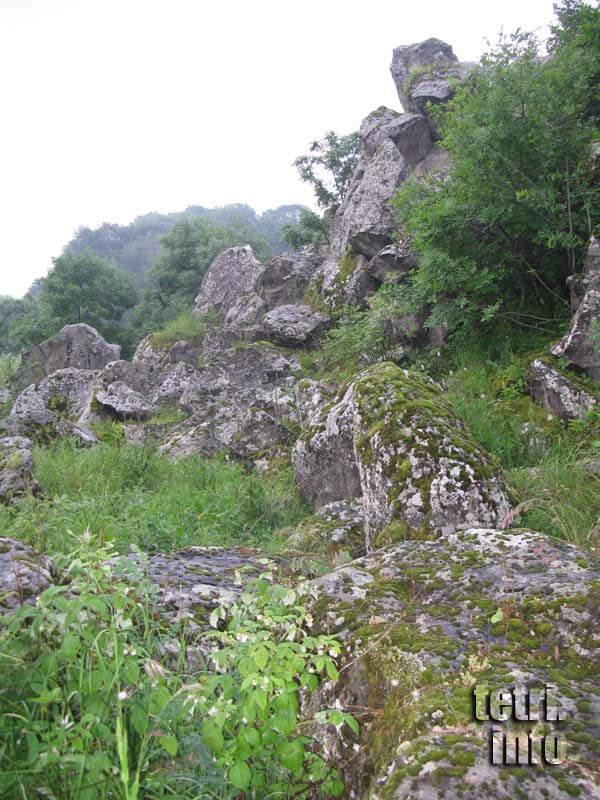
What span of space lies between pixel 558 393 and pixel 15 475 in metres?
6.46

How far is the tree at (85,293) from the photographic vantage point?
28.2 m

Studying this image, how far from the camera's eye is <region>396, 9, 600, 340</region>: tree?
7.92 m

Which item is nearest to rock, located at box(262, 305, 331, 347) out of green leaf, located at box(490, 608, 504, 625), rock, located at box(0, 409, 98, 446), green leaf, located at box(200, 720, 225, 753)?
rock, located at box(0, 409, 98, 446)

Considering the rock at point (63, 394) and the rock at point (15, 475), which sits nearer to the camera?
the rock at point (15, 475)

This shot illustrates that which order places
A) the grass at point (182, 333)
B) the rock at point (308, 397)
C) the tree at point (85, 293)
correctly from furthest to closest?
the tree at point (85, 293)
the grass at point (182, 333)
the rock at point (308, 397)

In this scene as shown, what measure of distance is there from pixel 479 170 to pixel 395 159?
28.9 ft

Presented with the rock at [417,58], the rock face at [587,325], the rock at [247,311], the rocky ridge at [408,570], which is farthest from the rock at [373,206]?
the rock face at [587,325]

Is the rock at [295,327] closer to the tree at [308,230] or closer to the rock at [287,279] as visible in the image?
the rock at [287,279]

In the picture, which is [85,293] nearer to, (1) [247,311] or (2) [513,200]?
(1) [247,311]

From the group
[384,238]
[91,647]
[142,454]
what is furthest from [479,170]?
[91,647]

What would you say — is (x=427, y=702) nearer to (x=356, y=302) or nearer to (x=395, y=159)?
(x=356, y=302)

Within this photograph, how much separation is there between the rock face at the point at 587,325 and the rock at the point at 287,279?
1010 cm

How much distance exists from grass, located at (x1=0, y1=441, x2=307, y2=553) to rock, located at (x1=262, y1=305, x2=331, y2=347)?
21.1 feet

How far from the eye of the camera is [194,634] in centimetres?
260
